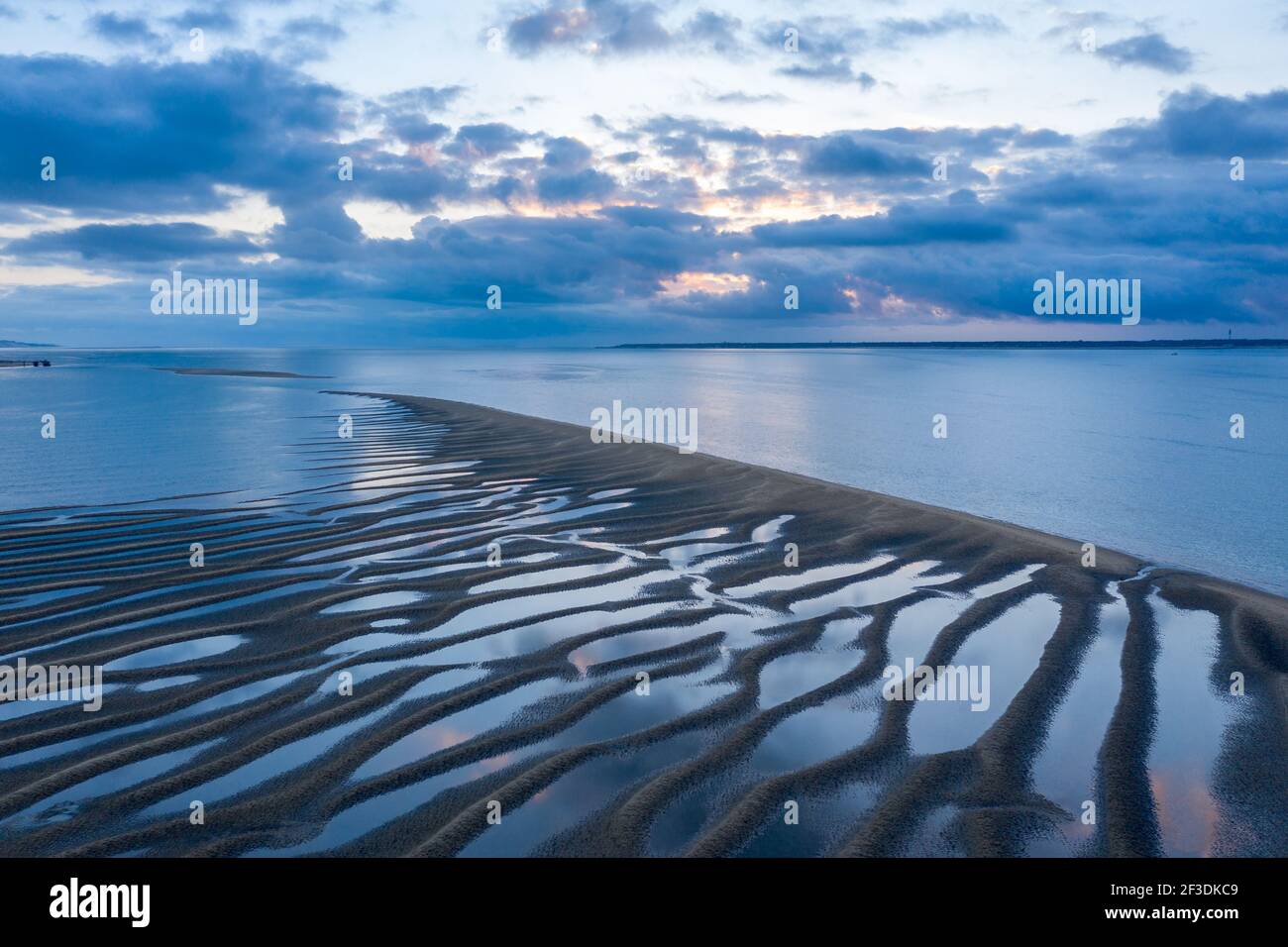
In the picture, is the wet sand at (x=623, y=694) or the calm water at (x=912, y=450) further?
the calm water at (x=912, y=450)

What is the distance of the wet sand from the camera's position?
4461 mm

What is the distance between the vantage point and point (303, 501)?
1340 cm

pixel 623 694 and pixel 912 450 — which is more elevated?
pixel 912 450

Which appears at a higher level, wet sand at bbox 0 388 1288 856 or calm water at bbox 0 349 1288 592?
calm water at bbox 0 349 1288 592

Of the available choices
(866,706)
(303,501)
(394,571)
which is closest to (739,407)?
(303,501)

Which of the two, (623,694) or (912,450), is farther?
(912,450)

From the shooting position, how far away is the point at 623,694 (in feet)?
20.2

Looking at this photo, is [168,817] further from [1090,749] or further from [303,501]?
[303,501]

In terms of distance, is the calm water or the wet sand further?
the calm water

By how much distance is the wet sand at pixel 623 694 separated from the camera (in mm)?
4461

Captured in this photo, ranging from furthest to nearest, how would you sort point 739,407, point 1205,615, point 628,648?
point 739,407 < point 1205,615 < point 628,648

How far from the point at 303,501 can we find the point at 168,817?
944cm

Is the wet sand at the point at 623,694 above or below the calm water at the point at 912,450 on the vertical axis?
below
